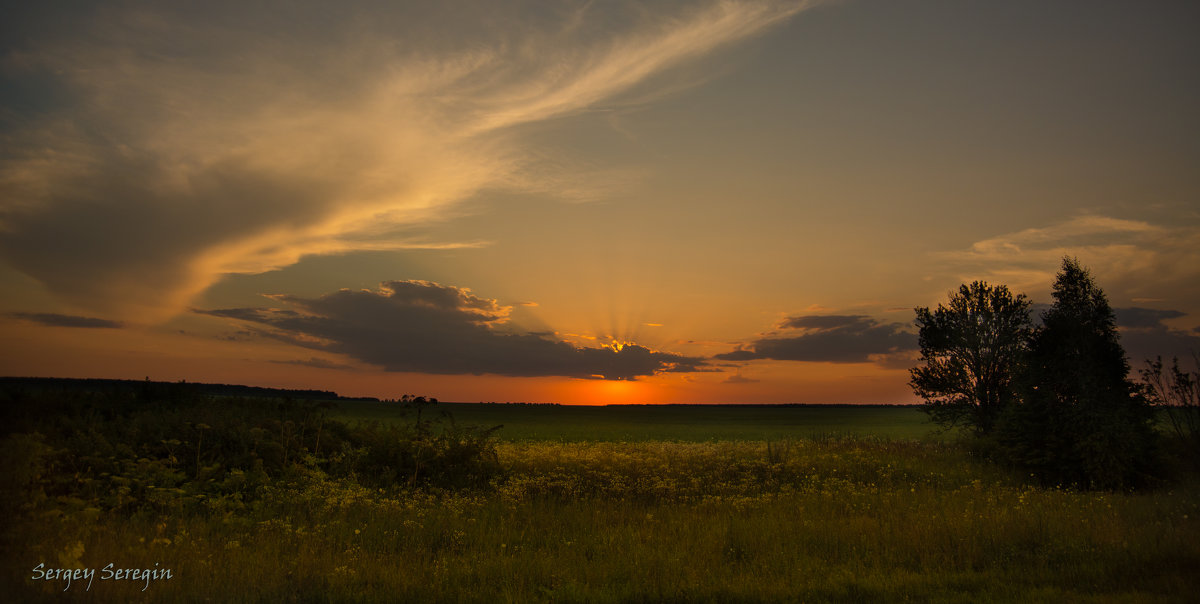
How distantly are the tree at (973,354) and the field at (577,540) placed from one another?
1631 cm

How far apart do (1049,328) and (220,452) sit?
87.3 ft

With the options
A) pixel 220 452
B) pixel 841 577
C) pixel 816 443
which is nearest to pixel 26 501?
pixel 220 452

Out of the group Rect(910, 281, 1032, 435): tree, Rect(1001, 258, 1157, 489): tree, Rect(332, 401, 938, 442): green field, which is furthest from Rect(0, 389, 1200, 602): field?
Rect(910, 281, 1032, 435): tree

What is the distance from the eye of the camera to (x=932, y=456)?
2905 centimetres

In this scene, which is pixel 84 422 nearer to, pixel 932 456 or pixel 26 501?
pixel 26 501

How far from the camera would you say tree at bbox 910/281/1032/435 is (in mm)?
36219

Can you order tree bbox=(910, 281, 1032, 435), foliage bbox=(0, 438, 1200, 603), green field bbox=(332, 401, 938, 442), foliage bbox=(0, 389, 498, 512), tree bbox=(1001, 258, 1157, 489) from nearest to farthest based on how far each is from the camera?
foliage bbox=(0, 438, 1200, 603)
foliage bbox=(0, 389, 498, 512)
tree bbox=(1001, 258, 1157, 489)
tree bbox=(910, 281, 1032, 435)
green field bbox=(332, 401, 938, 442)

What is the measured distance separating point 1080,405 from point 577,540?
→ 58.7ft

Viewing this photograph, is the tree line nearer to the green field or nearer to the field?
the field

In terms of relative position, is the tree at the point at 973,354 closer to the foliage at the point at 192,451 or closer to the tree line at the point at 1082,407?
the tree line at the point at 1082,407

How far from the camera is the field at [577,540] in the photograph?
31.8 feet

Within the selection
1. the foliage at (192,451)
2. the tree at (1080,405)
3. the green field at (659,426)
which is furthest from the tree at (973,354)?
the foliage at (192,451)

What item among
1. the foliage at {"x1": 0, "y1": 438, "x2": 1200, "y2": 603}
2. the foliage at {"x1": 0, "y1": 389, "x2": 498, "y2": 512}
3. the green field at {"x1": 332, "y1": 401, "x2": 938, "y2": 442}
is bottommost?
the green field at {"x1": 332, "y1": 401, "x2": 938, "y2": 442}

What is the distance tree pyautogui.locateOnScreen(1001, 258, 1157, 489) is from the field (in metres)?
1.51
